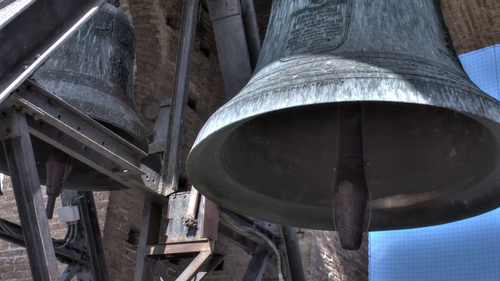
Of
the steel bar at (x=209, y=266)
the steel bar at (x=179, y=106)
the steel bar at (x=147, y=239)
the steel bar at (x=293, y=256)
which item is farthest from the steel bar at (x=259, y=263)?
the steel bar at (x=179, y=106)

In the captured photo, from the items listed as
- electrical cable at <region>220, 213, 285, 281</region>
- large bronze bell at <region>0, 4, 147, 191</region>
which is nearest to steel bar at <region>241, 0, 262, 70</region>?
large bronze bell at <region>0, 4, 147, 191</region>

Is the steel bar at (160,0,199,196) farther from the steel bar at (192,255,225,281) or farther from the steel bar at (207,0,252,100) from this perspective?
the steel bar at (192,255,225,281)

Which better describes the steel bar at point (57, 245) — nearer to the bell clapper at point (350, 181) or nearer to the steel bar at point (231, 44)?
the steel bar at point (231, 44)

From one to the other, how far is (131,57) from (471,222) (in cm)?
376

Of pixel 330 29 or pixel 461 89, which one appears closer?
pixel 461 89

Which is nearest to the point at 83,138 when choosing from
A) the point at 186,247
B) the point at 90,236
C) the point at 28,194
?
the point at 28,194

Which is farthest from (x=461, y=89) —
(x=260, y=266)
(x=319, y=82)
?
Answer: (x=260, y=266)

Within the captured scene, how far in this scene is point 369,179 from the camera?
2779 mm

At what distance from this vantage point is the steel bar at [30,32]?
7.40 ft

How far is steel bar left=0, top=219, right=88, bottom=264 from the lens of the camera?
3.66m

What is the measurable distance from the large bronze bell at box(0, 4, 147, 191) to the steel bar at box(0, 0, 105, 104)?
667 mm

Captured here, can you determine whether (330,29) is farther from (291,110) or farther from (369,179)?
(369,179)

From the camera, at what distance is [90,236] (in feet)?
13.3

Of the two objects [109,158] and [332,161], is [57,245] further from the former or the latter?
[332,161]
